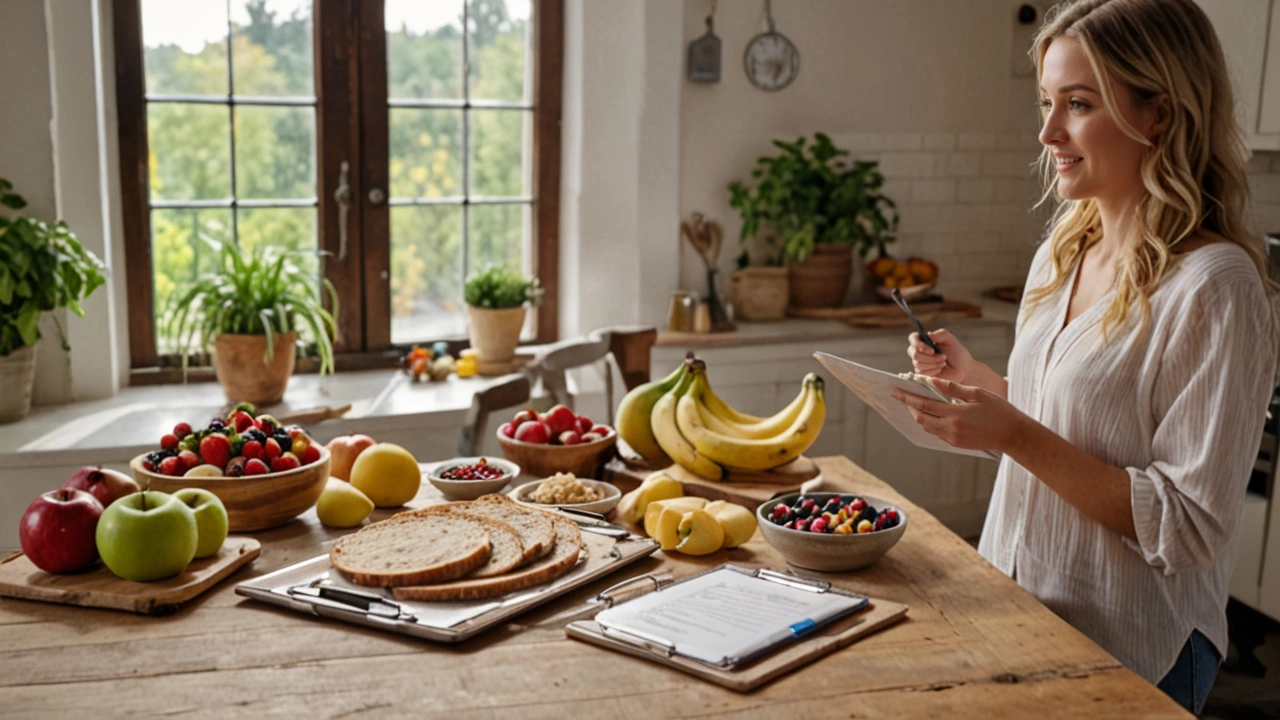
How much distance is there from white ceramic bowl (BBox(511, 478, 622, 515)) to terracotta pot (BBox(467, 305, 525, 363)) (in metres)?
1.96

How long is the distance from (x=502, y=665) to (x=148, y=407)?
261 centimetres

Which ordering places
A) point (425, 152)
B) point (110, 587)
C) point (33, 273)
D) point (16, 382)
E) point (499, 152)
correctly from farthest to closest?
point (499, 152) → point (425, 152) → point (16, 382) → point (33, 273) → point (110, 587)

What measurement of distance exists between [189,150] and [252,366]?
86 cm

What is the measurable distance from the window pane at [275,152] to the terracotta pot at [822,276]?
1.82 meters

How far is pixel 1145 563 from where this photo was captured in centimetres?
181

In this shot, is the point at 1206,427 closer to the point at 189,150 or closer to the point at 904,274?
the point at 904,274

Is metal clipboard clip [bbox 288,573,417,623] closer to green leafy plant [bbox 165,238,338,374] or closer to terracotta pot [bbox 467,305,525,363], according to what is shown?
green leafy plant [bbox 165,238,338,374]

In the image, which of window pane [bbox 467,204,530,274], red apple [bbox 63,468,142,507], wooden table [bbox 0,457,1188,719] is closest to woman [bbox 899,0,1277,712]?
wooden table [bbox 0,457,1188,719]

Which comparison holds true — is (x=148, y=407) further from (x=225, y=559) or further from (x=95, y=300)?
(x=225, y=559)

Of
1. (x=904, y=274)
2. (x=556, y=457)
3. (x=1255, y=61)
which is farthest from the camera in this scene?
(x=904, y=274)

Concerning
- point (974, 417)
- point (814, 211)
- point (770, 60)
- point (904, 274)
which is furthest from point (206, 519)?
point (904, 274)

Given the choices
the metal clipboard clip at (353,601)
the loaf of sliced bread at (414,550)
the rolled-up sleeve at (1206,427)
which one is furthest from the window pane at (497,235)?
the rolled-up sleeve at (1206,427)

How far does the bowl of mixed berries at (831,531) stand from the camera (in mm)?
1833

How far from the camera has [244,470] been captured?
2.00m
